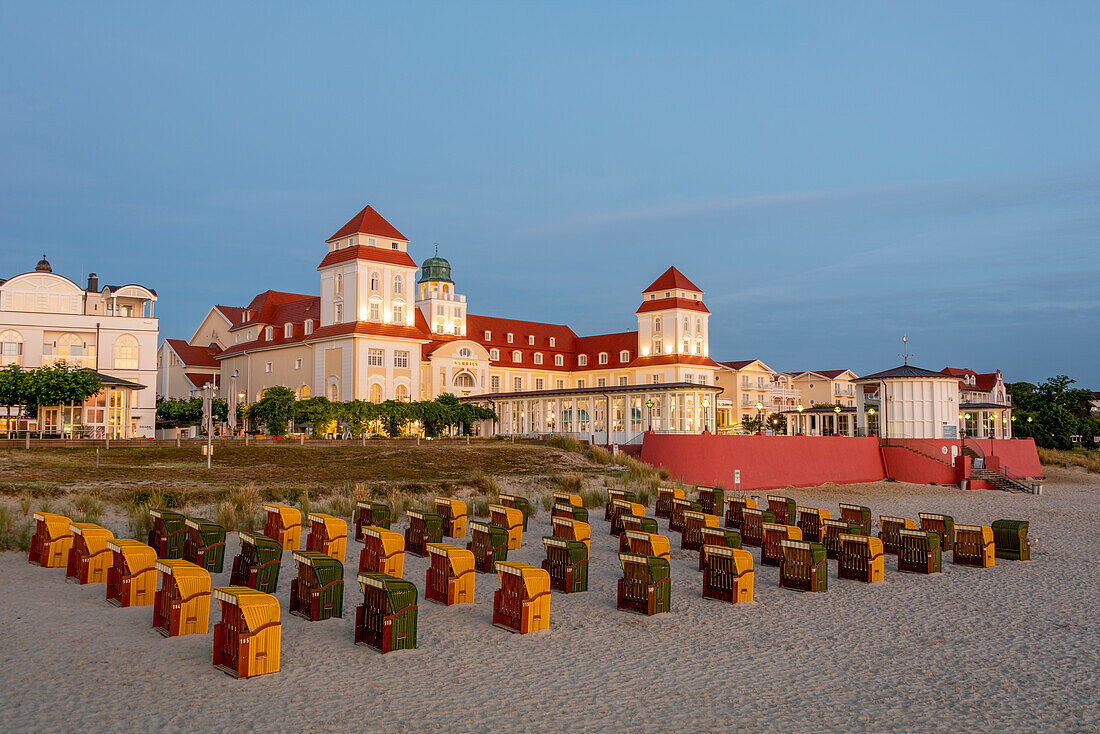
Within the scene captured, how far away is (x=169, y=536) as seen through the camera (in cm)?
1569

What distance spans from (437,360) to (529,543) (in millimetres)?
46554

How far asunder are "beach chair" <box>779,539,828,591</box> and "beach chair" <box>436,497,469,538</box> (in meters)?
7.28

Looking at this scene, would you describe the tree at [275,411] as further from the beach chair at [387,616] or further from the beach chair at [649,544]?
the beach chair at [387,616]

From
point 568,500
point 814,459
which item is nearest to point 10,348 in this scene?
point 568,500

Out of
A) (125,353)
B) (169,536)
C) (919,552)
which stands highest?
(125,353)

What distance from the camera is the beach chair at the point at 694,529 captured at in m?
19.7

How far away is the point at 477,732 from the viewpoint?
8.14m

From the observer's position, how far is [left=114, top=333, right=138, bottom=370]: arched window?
52328 mm

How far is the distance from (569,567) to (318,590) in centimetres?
442

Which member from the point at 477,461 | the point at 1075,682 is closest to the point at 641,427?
the point at 477,461

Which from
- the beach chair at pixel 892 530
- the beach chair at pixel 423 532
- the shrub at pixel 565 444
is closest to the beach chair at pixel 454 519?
the beach chair at pixel 423 532

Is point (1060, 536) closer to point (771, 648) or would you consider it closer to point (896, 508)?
point (896, 508)

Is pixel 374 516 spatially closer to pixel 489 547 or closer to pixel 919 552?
pixel 489 547

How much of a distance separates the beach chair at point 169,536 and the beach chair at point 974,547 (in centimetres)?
1595
